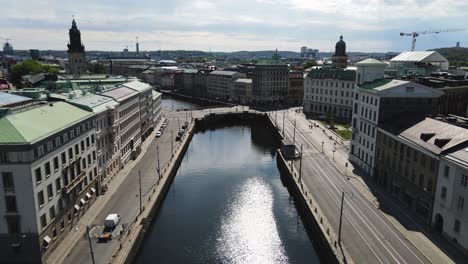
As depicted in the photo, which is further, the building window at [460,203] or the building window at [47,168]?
the building window at [460,203]

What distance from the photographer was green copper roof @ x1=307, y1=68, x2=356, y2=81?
560 ft

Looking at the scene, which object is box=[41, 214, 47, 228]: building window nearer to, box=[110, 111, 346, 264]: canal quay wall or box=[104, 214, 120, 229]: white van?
box=[104, 214, 120, 229]: white van

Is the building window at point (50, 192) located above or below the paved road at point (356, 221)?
above

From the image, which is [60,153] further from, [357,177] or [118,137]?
[357,177]

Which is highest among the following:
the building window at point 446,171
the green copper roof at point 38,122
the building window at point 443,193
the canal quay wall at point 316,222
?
the green copper roof at point 38,122

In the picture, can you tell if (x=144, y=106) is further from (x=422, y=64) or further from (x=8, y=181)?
(x=422, y=64)

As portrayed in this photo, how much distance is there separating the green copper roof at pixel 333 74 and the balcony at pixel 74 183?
135 meters

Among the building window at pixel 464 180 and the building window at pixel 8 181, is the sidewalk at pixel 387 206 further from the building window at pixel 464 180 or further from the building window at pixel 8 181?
the building window at pixel 8 181

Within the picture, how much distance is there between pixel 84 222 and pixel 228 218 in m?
27.2

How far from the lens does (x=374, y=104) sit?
288 ft

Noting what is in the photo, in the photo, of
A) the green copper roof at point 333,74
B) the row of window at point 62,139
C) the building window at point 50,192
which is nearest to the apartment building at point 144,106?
the row of window at point 62,139

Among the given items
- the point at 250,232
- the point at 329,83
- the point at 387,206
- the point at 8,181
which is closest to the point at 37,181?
the point at 8,181

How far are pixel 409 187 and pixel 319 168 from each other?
27.6 m

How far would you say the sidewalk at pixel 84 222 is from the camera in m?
52.3
